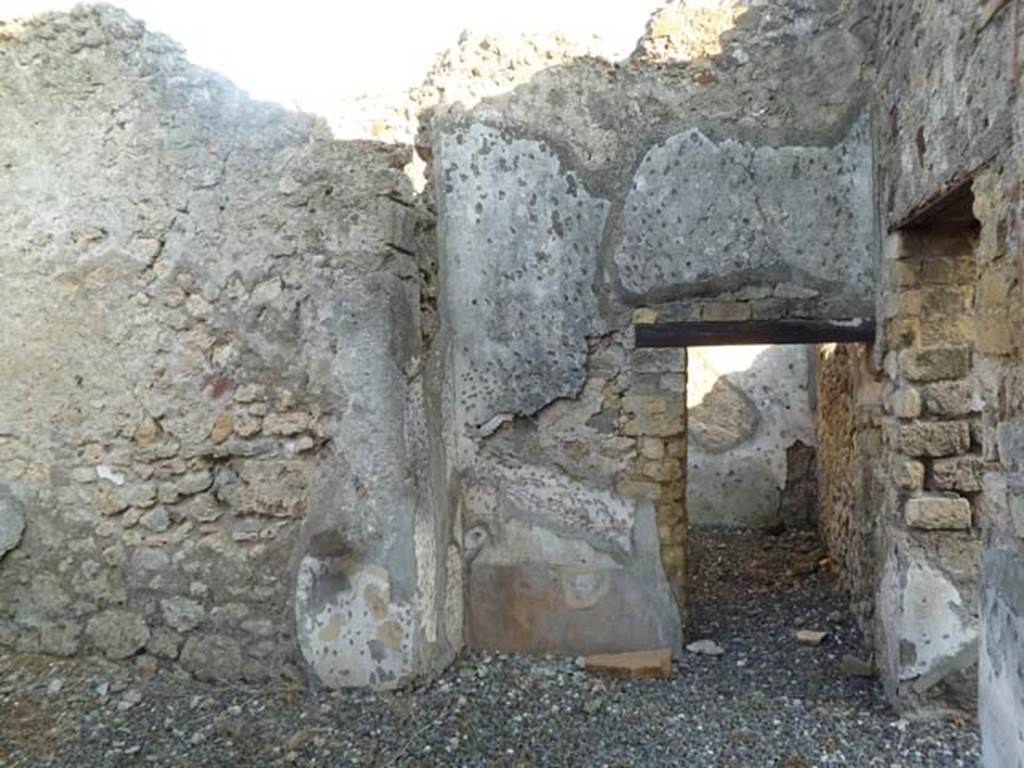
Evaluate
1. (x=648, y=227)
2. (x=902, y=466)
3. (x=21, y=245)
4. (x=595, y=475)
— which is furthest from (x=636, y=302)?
(x=21, y=245)

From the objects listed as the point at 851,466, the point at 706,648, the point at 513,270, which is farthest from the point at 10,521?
the point at 851,466

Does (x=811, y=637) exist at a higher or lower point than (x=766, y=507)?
lower

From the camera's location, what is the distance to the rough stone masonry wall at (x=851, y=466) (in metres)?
3.31

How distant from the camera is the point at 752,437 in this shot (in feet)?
20.6

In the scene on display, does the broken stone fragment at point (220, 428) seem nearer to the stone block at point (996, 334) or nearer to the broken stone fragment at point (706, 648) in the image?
the broken stone fragment at point (706, 648)

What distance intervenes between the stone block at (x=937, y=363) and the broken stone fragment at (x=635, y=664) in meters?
1.48

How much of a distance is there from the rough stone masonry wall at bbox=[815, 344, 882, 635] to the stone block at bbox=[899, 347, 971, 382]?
16.3 inches

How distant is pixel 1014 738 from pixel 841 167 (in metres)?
2.26

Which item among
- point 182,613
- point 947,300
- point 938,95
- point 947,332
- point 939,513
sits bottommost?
point 182,613

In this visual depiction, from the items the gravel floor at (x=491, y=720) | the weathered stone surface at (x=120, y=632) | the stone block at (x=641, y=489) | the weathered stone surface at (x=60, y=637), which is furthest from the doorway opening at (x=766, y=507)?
the weathered stone surface at (x=60, y=637)

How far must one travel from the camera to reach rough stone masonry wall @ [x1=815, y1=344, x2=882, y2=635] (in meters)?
3.31

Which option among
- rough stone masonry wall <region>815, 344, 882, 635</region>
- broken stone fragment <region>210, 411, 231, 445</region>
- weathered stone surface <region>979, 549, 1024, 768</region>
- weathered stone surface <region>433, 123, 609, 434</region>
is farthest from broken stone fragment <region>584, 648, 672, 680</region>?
broken stone fragment <region>210, 411, 231, 445</region>

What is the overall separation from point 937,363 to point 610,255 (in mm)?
1310

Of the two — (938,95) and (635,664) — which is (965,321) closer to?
(938,95)
